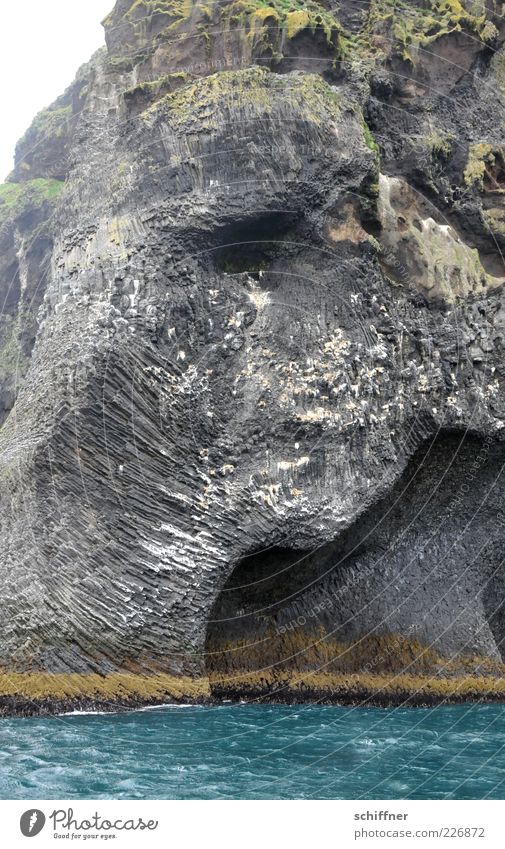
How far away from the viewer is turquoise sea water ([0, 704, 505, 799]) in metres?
13.4

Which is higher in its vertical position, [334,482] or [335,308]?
[335,308]

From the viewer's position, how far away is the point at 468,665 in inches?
Result: 932

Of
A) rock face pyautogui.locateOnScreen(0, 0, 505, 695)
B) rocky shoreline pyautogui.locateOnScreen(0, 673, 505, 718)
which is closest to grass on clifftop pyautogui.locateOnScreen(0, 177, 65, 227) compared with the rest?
rock face pyautogui.locateOnScreen(0, 0, 505, 695)

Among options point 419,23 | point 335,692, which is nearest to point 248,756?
point 335,692

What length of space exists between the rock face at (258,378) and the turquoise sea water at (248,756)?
2.12 meters

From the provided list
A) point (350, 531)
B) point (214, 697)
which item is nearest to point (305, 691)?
point (214, 697)

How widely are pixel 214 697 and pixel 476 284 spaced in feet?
41.7

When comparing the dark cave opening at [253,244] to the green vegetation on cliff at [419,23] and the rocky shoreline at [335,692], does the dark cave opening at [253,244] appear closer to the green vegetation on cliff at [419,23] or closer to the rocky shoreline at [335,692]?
the green vegetation on cliff at [419,23]

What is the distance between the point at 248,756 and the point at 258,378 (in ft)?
29.9

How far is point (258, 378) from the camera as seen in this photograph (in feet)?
70.4

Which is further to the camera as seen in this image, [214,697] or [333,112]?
[333,112]

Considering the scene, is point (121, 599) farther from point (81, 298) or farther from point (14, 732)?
point (81, 298)

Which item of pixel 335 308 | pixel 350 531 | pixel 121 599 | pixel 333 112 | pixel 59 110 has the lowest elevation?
pixel 121 599

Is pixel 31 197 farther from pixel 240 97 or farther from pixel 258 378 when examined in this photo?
pixel 258 378
